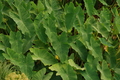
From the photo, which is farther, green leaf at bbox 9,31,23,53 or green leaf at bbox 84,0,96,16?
green leaf at bbox 84,0,96,16

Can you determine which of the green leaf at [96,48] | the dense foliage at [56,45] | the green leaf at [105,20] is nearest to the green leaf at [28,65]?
the dense foliage at [56,45]

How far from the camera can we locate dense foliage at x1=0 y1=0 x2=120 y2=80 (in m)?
1.41

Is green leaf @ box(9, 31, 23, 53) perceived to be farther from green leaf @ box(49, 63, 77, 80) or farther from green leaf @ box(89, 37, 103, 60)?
green leaf @ box(89, 37, 103, 60)

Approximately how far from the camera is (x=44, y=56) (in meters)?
1.48

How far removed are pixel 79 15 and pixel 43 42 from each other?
377 millimetres

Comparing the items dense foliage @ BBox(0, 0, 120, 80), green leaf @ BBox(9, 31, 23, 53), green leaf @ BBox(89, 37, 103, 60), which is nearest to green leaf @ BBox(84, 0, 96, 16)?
dense foliage @ BBox(0, 0, 120, 80)

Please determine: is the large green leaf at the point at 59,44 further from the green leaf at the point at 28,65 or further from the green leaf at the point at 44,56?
the green leaf at the point at 28,65

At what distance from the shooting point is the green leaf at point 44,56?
145 centimetres

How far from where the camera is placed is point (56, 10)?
1.86 m

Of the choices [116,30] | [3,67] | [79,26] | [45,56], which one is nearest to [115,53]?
[116,30]

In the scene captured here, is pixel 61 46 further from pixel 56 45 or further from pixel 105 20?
pixel 105 20

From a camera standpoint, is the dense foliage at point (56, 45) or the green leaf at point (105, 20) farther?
the green leaf at point (105, 20)

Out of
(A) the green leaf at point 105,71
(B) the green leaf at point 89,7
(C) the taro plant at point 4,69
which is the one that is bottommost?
(A) the green leaf at point 105,71

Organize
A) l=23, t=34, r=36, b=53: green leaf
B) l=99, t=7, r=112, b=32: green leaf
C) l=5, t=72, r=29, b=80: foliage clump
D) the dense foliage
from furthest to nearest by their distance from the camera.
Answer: l=99, t=7, r=112, b=32: green leaf, l=23, t=34, r=36, b=53: green leaf, the dense foliage, l=5, t=72, r=29, b=80: foliage clump
